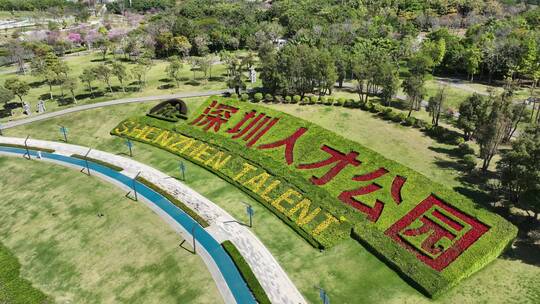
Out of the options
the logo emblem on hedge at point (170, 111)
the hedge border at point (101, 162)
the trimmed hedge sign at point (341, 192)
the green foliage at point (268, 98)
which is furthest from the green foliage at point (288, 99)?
the hedge border at point (101, 162)

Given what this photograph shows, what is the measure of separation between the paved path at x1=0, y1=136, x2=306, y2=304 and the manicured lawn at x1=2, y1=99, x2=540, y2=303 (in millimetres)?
1069

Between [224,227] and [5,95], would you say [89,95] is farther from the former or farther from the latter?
[224,227]

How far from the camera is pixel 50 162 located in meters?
67.2

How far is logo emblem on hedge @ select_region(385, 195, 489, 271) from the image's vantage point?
4097 centimetres

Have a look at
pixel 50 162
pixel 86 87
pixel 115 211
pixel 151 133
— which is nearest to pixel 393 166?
pixel 115 211

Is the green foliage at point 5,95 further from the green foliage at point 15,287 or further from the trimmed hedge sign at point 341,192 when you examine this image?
the green foliage at point 15,287

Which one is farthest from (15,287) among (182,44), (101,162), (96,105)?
(182,44)

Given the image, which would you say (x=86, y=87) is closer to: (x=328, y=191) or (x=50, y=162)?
(x=50, y=162)

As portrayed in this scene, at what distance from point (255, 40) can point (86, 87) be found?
179 feet

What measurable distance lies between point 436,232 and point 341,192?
12857 mm

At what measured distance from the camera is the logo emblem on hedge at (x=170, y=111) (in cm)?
7700

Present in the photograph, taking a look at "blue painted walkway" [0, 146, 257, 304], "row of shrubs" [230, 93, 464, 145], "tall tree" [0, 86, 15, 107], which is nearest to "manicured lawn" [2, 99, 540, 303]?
"row of shrubs" [230, 93, 464, 145]

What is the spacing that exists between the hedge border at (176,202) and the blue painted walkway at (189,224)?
0.42 metres

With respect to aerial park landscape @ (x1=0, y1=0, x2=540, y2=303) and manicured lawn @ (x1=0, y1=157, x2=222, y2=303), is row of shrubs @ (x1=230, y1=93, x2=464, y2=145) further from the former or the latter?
manicured lawn @ (x1=0, y1=157, x2=222, y2=303)
